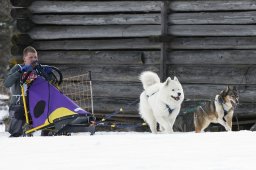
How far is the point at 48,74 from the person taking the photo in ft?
22.5

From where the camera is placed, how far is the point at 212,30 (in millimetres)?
9102

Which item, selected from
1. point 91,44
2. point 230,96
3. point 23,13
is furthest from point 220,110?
point 23,13

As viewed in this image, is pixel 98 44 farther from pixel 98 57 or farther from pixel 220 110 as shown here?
pixel 220 110

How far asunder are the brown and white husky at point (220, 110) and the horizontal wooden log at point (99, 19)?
2.03 metres

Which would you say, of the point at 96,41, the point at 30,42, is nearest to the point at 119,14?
the point at 96,41

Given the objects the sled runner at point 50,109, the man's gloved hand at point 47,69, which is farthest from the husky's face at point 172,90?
the man's gloved hand at point 47,69

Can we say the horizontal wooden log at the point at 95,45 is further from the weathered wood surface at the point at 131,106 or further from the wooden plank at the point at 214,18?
the weathered wood surface at the point at 131,106

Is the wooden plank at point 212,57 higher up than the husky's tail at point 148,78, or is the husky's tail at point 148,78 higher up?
the wooden plank at point 212,57

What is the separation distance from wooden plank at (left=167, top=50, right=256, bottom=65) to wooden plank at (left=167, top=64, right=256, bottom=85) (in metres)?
0.09

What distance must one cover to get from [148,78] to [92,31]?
8.14 ft

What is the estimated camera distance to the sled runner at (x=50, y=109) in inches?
257

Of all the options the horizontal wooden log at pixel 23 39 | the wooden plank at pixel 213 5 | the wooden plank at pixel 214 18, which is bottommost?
the horizontal wooden log at pixel 23 39

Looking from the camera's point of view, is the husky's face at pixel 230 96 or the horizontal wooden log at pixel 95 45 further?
the horizontal wooden log at pixel 95 45

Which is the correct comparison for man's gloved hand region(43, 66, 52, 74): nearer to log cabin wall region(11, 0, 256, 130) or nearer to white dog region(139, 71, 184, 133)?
white dog region(139, 71, 184, 133)
